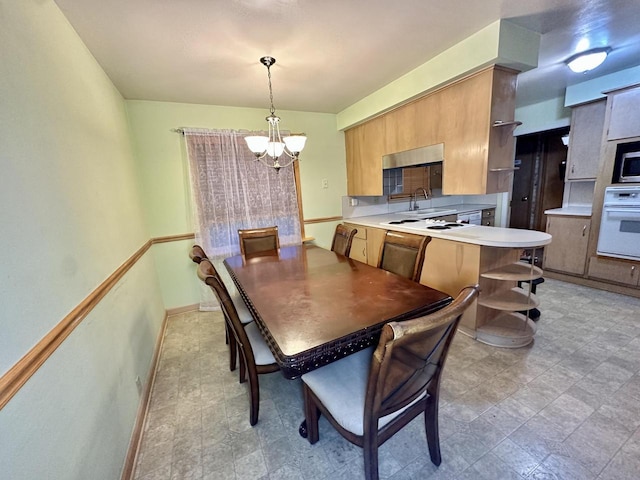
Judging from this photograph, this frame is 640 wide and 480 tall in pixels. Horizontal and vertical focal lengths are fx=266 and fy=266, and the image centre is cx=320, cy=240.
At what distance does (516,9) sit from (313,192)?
97.2 inches

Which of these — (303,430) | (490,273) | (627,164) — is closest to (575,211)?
(627,164)

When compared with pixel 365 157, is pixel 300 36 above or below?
above

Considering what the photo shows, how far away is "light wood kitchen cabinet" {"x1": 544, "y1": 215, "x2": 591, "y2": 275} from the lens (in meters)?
3.15

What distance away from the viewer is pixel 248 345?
1418 millimetres

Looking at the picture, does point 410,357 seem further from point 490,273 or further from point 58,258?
point 490,273

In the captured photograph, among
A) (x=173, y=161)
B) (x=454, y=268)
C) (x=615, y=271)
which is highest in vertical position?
(x=173, y=161)

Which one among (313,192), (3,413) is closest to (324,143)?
(313,192)

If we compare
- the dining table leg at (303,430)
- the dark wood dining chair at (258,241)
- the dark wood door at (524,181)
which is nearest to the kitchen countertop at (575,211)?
the dark wood door at (524,181)

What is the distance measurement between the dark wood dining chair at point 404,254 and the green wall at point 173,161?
5.91ft

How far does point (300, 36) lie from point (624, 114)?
11.1 feet

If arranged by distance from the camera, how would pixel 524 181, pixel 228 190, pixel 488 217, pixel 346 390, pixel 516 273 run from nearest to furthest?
pixel 346 390 < pixel 516 273 < pixel 228 190 < pixel 488 217 < pixel 524 181

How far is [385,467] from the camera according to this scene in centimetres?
128

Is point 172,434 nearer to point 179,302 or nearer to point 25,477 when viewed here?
point 25,477

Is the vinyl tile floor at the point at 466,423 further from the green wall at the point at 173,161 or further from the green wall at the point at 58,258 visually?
the green wall at the point at 173,161
